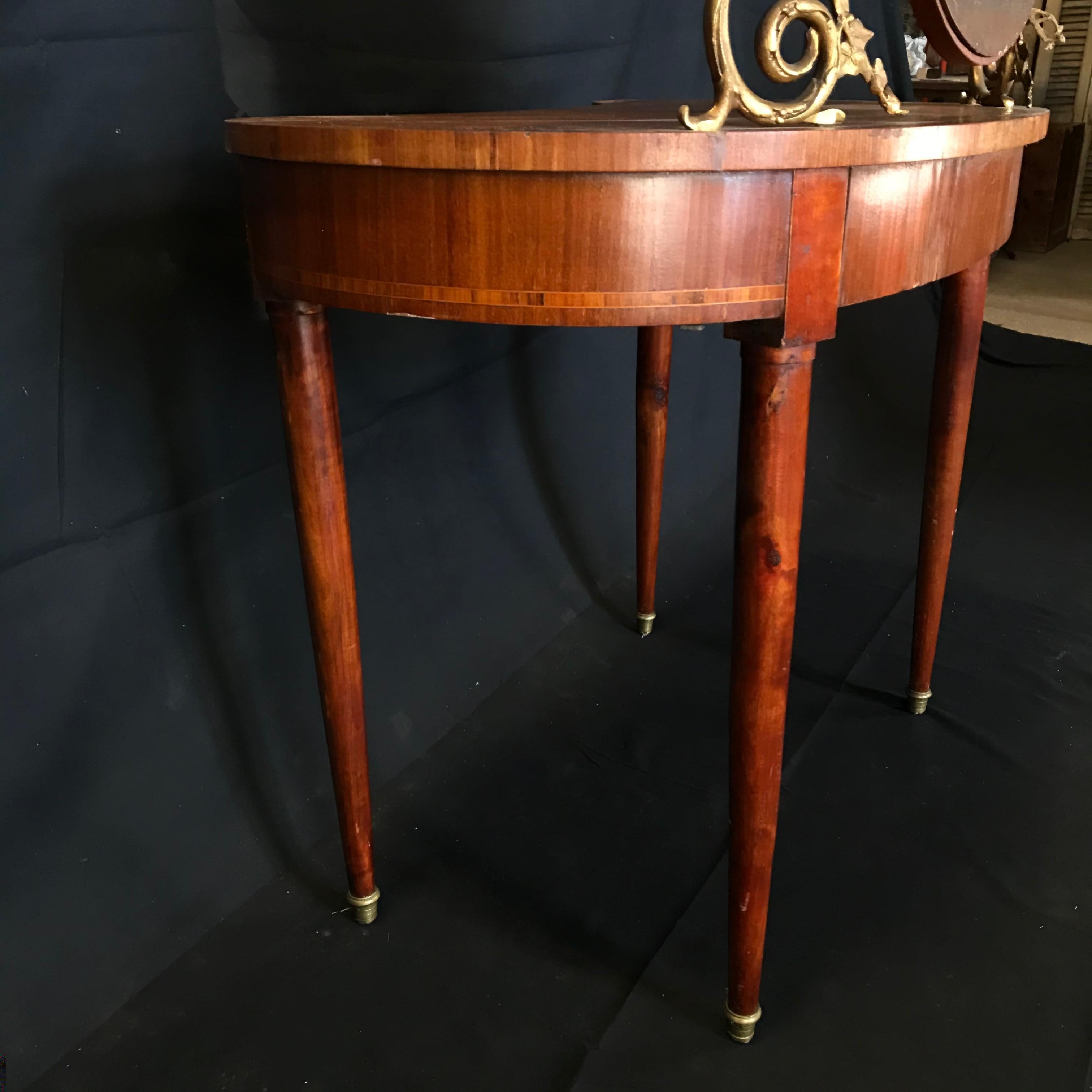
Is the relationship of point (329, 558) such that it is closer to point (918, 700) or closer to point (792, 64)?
point (792, 64)

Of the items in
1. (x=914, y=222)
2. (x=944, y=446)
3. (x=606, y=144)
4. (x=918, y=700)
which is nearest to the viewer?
(x=606, y=144)

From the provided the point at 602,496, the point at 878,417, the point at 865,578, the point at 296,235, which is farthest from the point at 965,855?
the point at 878,417

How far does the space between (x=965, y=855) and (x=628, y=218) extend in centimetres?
75

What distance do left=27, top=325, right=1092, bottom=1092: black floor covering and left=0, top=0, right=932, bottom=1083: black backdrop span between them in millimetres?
80

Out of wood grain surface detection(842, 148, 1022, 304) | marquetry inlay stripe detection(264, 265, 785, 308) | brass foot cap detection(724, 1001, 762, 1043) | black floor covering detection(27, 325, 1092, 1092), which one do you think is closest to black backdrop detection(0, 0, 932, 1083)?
black floor covering detection(27, 325, 1092, 1092)

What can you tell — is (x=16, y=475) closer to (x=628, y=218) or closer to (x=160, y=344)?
(x=160, y=344)

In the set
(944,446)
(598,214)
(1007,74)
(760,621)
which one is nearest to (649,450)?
(944,446)

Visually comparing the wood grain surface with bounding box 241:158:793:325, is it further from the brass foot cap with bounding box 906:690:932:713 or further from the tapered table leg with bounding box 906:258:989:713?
the brass foot cap with bounding box 906:690:932:713

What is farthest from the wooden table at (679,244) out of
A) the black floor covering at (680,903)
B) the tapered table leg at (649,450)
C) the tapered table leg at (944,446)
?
the tapered table leg at (649,450)

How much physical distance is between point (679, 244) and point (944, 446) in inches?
25.2

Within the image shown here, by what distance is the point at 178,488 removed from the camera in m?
0.94

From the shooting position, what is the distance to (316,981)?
3.00 feet

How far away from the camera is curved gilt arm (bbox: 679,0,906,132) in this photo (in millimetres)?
597

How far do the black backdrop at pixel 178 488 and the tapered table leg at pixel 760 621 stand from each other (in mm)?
462
